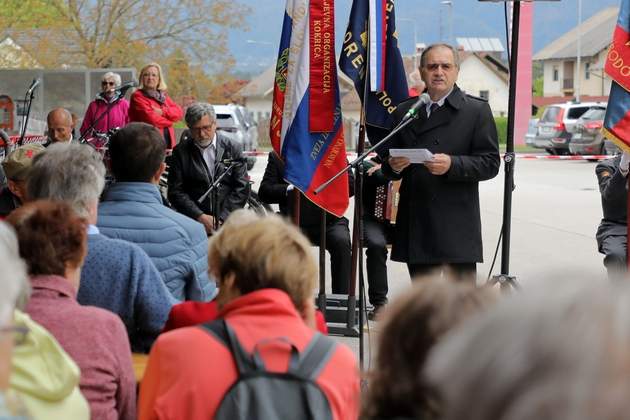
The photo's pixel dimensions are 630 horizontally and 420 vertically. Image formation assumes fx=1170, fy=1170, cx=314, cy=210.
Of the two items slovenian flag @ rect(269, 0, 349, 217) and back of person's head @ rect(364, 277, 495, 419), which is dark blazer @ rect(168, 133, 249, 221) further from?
back of person's head @ rect(364, 277, 495, 419)

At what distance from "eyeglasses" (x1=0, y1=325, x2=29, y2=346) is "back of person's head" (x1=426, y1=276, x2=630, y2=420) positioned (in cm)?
98

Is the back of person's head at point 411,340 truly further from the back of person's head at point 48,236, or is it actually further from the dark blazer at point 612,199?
the dark blazer at point 612,199

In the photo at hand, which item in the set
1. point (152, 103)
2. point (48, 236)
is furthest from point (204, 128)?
point (48, 236)

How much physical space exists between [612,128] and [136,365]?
11.3 feet

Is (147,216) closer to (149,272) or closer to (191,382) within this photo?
(149,272)

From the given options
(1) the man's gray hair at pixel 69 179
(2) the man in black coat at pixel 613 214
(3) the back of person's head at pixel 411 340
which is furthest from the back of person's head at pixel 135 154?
(2) the man in black coat at pixel 613 214

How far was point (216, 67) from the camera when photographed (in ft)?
126

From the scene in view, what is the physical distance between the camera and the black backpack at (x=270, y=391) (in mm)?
3102

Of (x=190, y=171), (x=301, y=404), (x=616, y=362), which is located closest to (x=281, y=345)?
(x=301, y=404)

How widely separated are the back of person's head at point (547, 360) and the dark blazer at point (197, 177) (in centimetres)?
761

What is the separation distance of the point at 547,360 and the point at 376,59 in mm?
5568

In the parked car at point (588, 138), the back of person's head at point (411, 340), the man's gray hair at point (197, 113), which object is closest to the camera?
the back of person's head at point (411, 340)

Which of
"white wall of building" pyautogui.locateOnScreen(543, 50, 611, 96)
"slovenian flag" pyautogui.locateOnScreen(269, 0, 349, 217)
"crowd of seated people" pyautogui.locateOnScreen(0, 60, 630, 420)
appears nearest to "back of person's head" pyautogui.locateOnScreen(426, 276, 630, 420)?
"crowd of seated people" pyautogui.locateOnScreen(0, 60, 630, 420)

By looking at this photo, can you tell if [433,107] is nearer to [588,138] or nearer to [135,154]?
[135,154]
